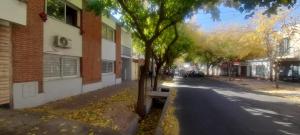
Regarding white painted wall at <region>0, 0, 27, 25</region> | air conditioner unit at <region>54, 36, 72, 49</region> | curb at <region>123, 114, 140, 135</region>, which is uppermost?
white painted wall at <region>0, 0, 27, 25</region>

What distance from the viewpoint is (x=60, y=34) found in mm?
17531

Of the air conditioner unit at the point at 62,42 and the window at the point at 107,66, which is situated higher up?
the air conditioner unit at the point at 62,42

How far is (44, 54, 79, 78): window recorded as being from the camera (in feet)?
54.1

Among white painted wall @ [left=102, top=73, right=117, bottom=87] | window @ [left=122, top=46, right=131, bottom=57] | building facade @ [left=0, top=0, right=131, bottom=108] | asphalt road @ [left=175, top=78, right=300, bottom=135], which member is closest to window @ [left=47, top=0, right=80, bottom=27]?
building facade @ [left=0, top=0, right=131, bottom=108]

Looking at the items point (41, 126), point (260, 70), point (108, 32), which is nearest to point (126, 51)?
point (108, 32)

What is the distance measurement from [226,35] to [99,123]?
43.6 meters

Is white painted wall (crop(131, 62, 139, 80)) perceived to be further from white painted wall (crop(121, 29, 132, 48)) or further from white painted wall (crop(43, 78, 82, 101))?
white painted wall (crop(43, 78, 82, 101))

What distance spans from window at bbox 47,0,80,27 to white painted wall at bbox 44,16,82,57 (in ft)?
1.08

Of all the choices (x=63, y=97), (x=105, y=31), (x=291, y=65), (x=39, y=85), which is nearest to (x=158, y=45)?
(x=105, y=31)

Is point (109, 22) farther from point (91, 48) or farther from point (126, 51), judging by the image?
point (126, 51)

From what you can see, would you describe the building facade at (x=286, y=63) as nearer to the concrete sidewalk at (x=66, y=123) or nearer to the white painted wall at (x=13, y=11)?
the concrete sidewalk at (x=66, y=123)

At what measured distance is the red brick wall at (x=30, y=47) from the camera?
12.9m

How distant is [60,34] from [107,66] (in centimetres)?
1215

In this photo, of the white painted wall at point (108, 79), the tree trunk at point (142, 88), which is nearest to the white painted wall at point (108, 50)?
the white painted wall at point (108, 79)
